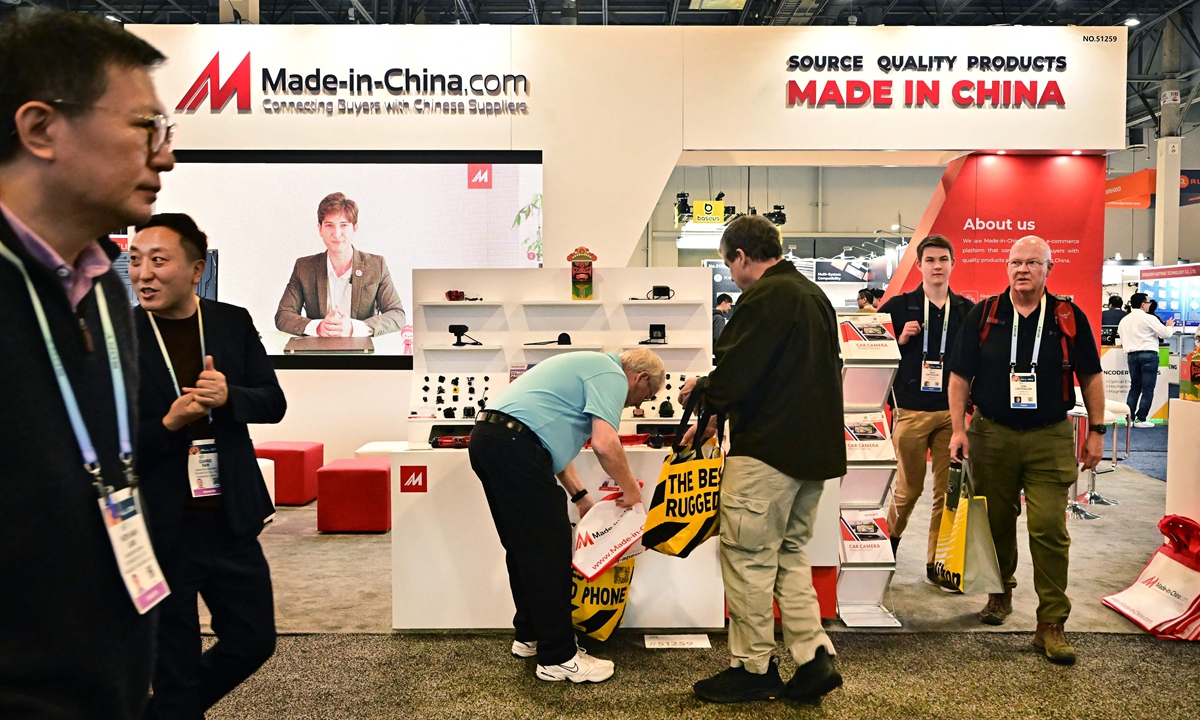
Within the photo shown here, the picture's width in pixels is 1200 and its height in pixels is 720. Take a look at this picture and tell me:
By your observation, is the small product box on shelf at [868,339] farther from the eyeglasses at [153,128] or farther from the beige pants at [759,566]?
the eyeglasses at [153,128]

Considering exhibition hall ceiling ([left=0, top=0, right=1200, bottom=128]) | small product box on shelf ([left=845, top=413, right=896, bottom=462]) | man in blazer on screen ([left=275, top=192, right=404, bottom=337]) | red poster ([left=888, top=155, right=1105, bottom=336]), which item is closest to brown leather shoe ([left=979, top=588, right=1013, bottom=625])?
small product box on shelf ([left=845, top=413, right=896, bottom=462])

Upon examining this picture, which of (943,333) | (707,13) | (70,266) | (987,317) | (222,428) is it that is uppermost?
(707,13)

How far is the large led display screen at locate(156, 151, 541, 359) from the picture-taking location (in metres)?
6.92

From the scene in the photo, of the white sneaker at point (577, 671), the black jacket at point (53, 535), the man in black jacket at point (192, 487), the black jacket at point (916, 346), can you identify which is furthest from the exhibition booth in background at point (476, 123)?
the black jacket at point (53, 535)

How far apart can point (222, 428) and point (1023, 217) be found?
7487 millimetres

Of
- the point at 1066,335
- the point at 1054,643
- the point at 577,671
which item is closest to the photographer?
the point at 577,671

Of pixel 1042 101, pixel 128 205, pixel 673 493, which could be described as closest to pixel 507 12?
pixel 1042 101

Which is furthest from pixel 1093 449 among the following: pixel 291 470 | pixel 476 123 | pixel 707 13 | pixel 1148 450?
pixel 707 13

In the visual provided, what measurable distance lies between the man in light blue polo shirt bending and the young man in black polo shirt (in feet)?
6.53

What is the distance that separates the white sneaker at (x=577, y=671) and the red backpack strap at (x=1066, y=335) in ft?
7.34

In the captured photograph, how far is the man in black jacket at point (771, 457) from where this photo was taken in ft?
9.25

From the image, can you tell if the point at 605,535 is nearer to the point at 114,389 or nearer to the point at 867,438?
the point at 867,438

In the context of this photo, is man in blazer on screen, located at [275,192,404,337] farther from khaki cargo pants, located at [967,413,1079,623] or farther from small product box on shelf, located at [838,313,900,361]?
khaki cargo pants, located at [967,413,1079,623]

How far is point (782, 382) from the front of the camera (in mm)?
2826
